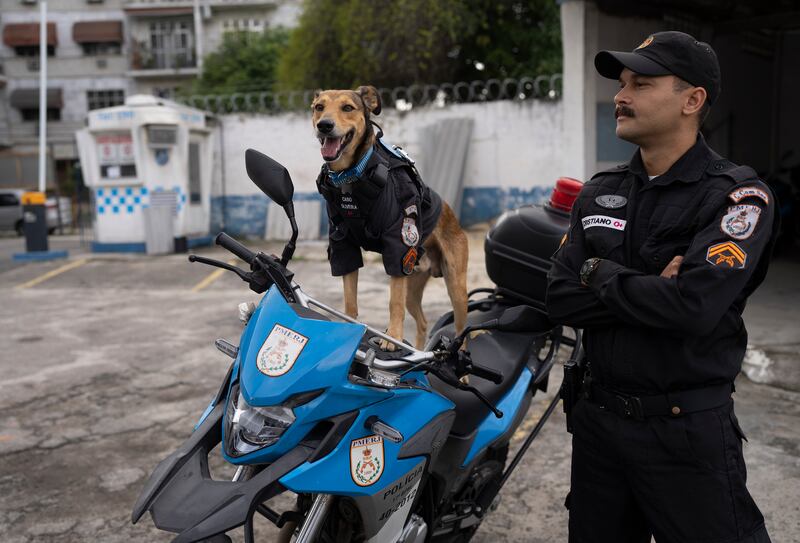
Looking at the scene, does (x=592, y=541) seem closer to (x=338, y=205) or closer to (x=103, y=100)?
(x=338, y=205)

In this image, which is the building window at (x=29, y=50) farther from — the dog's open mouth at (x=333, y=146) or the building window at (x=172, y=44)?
the dog's open mouth at (x=333, y=146)

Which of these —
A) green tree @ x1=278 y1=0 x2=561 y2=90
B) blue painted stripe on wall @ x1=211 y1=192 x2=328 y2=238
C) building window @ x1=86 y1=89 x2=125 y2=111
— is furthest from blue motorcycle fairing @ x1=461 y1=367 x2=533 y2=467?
building window @ x1=86 y1=89 x2=125 y2=111

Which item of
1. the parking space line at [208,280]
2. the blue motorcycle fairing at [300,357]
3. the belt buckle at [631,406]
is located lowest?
the parking space line at [208,280]

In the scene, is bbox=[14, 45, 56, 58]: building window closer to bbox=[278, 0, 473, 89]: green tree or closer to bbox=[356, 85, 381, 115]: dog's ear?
bbox=[278, 0, 473, 89]: green tree

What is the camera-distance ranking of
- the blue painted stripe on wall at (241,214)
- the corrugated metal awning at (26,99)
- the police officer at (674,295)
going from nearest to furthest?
the police officer at (674,295) < the blue painted stripe on wall at (241,214) < the corrugated metal awning at (26,99)

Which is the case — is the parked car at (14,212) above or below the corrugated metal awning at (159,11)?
below

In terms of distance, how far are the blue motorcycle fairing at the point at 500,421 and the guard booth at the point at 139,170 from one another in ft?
A: 33.1

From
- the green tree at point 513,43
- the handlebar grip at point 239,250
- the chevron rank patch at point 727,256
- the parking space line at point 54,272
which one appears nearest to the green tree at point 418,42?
the green tree at point 513,43

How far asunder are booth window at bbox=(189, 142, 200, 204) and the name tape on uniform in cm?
1147

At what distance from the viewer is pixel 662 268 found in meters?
1.82

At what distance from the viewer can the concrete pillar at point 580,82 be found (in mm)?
8086

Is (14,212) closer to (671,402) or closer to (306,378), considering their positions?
(306,378)

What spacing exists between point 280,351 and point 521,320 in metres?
0.72

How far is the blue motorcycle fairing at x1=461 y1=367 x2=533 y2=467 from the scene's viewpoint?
2.52 meters
